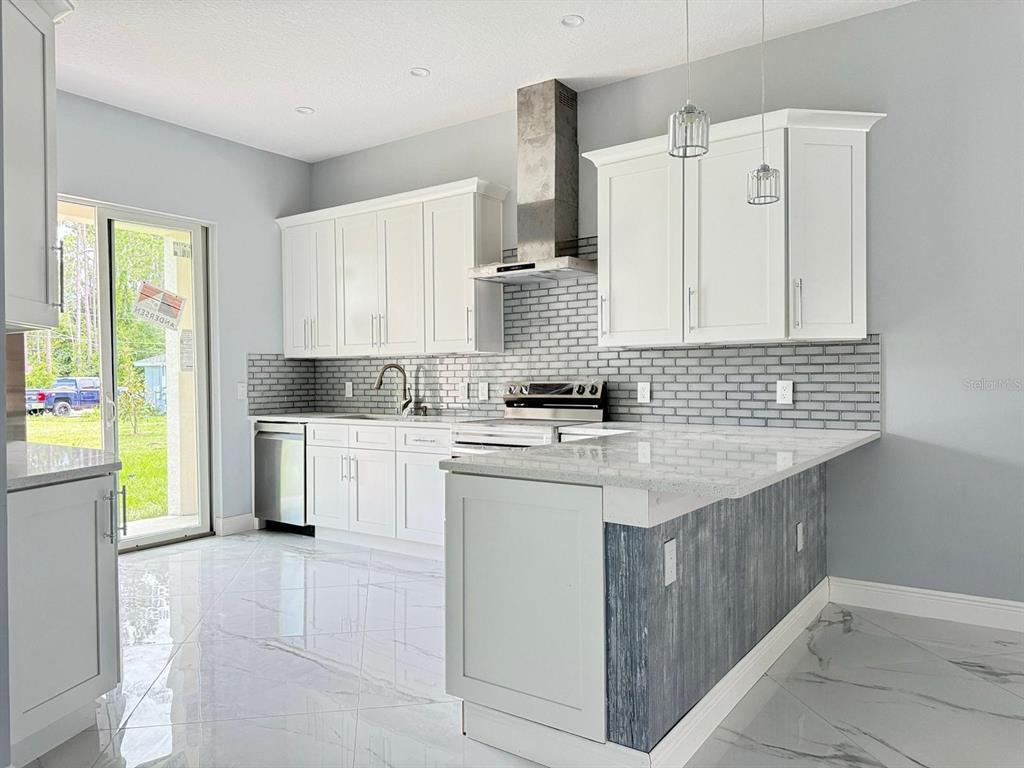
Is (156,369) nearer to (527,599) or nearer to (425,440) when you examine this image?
(425,440)

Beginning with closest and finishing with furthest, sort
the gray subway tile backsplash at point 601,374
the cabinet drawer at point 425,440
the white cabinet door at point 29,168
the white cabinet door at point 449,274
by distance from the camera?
the white cabinet door at point 29,168 < the gray subway tile backsplash at point 601,374 < the cabinet drawer at point 425,440 < the white cabinet door at point 449,274

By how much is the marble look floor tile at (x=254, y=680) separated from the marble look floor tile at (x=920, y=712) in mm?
1778

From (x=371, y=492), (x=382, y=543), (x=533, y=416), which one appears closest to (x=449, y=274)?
(x=533, y=416)

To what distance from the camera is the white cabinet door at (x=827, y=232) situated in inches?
142

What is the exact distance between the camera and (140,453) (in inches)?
205

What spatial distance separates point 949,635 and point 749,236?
211cm

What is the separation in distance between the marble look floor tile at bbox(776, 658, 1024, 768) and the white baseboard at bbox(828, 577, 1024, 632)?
65 cm

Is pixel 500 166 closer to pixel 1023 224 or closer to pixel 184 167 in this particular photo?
pixel 184 167

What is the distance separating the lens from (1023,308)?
3.36 m

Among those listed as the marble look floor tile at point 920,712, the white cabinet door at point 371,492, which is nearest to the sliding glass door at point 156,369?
the white cabinet door at point 371,492

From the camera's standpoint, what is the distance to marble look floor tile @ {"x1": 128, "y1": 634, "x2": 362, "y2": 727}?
265 centimetres

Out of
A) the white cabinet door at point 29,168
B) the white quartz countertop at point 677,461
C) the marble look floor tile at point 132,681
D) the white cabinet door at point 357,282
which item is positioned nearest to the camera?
the white quartz countertop at point 677,461

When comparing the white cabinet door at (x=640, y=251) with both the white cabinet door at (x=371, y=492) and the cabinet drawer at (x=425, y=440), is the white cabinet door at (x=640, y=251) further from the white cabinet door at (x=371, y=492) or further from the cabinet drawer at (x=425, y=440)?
the white cabinet door at (x=371, y=492)

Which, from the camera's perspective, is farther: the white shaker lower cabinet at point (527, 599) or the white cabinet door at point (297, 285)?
the white cabinet door at point (297, 285)
